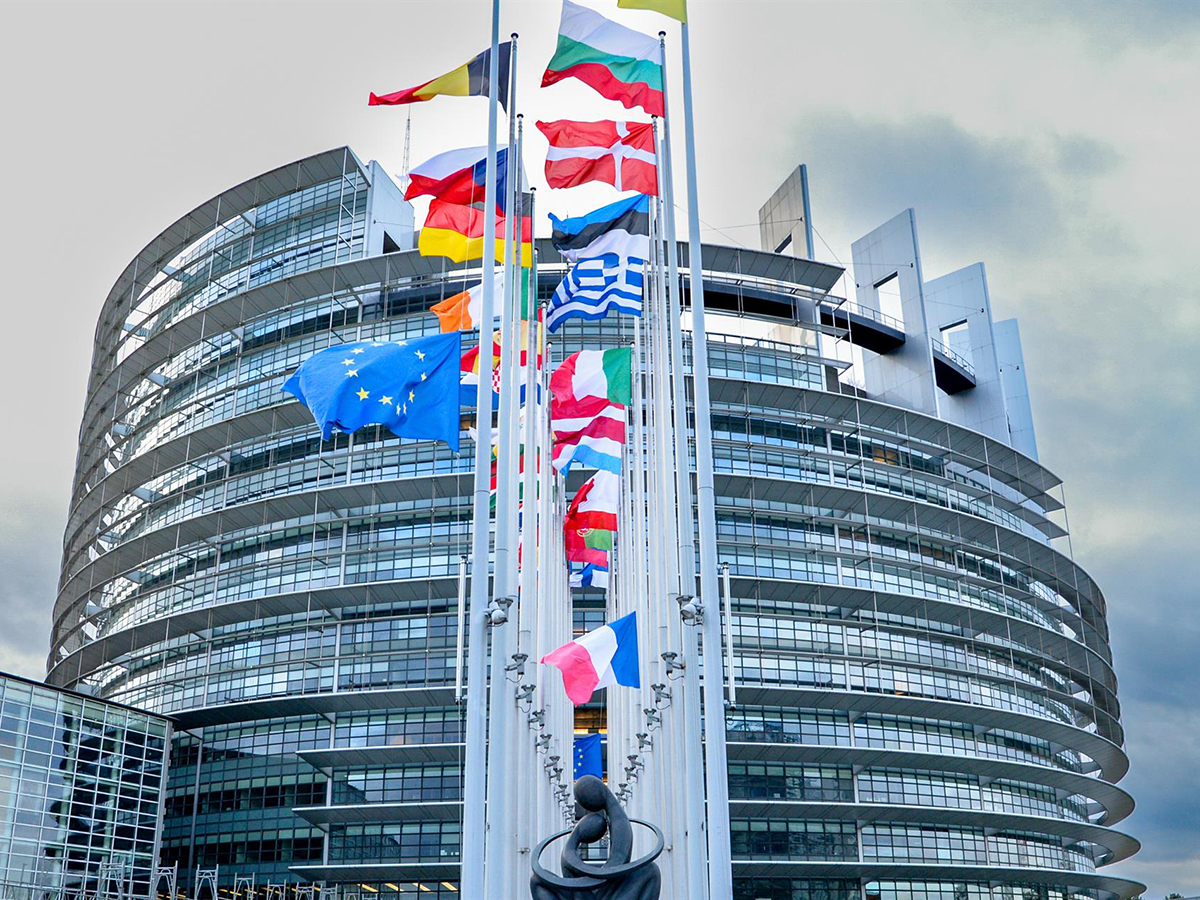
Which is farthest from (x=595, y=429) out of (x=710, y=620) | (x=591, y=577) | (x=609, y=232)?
(x=591, y=577)

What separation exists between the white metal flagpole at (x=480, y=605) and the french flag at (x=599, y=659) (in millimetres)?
1869

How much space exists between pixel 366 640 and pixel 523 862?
3485 centimetres

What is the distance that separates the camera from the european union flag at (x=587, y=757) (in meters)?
42.8

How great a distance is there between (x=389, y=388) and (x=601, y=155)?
25.8 ft

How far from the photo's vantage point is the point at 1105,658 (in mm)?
73375

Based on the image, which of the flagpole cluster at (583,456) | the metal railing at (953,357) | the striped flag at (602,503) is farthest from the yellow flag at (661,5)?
the metal railing at (953,357)

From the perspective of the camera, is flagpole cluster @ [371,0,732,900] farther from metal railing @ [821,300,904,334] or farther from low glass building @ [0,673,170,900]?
metal railing @ [821,300,904,334]

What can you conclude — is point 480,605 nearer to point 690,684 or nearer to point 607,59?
point 690,684

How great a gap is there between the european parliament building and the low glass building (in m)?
4.47

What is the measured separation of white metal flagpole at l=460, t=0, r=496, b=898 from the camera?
680 inches

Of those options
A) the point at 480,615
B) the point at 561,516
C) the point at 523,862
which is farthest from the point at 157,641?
the point at 480,615

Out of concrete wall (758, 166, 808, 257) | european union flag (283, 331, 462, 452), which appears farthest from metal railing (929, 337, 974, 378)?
european union flag (283, 331, 462, 452)

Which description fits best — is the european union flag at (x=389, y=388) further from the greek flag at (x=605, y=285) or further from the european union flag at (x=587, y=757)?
the european union flag at (x=587, y=757)

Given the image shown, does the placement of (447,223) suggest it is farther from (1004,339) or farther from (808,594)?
(1004,339)
